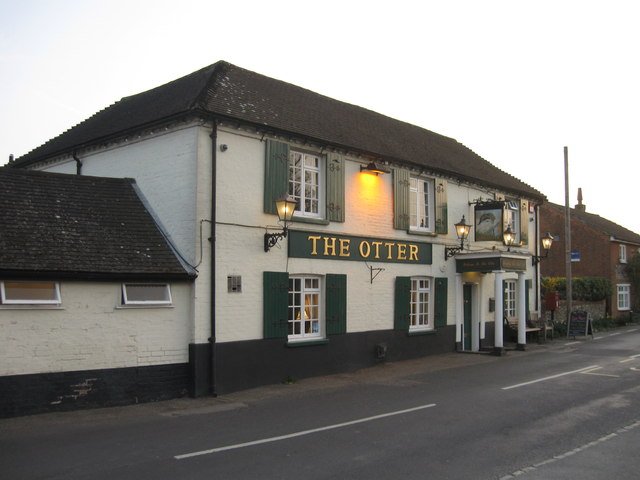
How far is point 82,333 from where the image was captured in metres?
11.2

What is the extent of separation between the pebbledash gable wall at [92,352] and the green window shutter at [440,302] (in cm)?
923

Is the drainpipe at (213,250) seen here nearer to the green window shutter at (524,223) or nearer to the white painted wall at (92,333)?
the white painted wall at (92,333)

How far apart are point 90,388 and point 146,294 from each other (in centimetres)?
207

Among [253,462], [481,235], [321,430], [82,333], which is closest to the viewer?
[253,462]

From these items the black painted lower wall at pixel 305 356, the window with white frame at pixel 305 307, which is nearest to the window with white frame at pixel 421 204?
the black painted lower wall at pixel 305 356

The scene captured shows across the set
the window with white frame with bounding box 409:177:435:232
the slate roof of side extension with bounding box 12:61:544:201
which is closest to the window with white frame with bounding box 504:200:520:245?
the slate roof of side extension with bounding box 12:61:544:201

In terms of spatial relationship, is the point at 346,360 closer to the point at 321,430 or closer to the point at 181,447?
the point at 321,430

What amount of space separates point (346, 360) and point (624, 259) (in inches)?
1134

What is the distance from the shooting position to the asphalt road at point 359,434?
7.24 m

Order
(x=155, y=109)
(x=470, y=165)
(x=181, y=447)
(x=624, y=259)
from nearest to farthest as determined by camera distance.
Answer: (x=181, y=447)
(x=155, y=109)
(x=470, y=165)
(x=624, y=259)

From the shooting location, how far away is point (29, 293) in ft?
35.1

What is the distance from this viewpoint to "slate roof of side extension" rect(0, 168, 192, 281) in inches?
432

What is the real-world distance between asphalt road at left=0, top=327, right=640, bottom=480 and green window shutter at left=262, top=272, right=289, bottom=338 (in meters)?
1.30

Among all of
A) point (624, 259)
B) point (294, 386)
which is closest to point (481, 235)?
point (294, 386)
